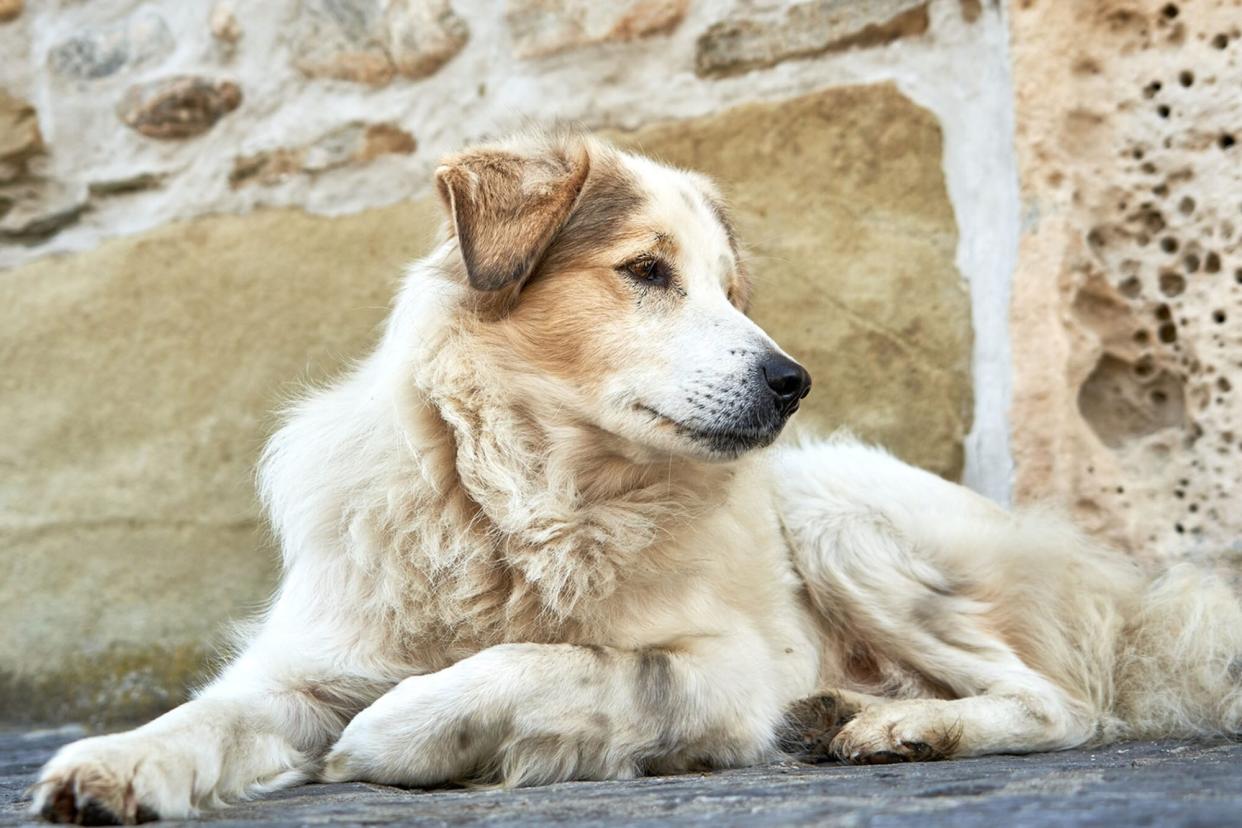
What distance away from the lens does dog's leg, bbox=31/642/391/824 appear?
6.19 ft

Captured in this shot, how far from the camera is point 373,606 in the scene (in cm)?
263

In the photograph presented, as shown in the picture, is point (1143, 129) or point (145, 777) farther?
point (1143, 129)

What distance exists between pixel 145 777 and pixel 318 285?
8.18ft

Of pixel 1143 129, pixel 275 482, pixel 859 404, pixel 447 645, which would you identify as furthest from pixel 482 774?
pixel 1143 129

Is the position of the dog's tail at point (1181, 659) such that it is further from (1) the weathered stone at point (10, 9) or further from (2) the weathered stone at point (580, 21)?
(1) the weathered stone at point (10, 9)

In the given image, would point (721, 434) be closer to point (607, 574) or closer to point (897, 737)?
point (607, 574)

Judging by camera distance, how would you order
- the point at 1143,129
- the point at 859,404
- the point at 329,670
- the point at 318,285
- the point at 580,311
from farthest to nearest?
the point at 318,285, the point at 859,404, the point at 1143,129, the point at 580,311, the point at 329,670

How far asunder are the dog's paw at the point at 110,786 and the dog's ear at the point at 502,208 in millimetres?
1204

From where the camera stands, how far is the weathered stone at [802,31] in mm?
3779

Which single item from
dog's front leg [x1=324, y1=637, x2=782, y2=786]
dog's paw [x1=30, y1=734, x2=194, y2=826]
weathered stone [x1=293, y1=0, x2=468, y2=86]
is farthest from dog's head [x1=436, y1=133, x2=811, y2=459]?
weathered stone [x1=293, y1=0, x2=468, y2=86]

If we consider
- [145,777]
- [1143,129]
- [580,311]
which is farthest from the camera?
[1143,129]

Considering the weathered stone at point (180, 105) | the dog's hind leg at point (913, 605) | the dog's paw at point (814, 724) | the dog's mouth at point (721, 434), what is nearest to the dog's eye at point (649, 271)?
the dog's mouth at point (721, 434)

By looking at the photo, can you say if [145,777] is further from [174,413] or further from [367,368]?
[174,413]

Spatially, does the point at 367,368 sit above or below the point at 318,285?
above
